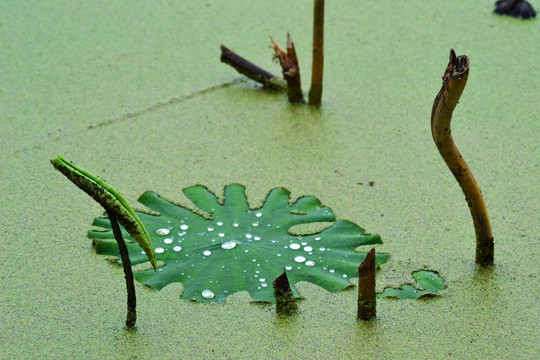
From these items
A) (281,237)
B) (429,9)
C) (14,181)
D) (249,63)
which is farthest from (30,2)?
(281,237)

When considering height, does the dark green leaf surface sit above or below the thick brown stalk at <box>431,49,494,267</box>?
below

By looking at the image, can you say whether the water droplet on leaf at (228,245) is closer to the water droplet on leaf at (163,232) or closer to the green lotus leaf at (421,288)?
the water droplet on leaf at (163,232)

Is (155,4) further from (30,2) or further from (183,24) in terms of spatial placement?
(30,2)

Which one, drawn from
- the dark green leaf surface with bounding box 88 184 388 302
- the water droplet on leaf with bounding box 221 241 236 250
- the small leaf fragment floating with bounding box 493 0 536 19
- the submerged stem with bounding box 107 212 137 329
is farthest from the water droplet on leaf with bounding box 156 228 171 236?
the small leaf fragment floating with bounding box 493 0 536 19

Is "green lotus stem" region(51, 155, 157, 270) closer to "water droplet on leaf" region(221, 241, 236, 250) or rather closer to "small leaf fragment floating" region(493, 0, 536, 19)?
"water droplet on leaf" region(221, 241, 236, 250)

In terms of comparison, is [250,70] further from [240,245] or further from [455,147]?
[455,147]

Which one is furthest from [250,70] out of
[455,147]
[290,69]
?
[455,147]
